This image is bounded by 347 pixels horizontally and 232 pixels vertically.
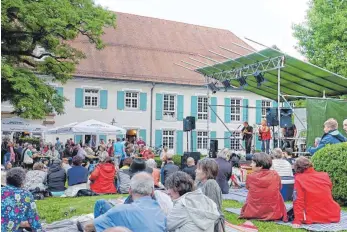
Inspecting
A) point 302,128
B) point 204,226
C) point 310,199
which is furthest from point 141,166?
point 302,128

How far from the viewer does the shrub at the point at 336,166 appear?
9.41 meters

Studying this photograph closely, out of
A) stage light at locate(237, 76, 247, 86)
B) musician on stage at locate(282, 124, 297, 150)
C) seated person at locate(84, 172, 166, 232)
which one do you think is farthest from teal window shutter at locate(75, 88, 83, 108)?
seated person at locate(84, 172, 166, 232)

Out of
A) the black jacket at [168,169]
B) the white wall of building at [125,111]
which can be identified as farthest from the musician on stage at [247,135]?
the white wall of building at [125,111]

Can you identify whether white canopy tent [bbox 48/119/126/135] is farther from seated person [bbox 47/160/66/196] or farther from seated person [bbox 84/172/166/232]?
seated person [bbox 84/172/166/232]

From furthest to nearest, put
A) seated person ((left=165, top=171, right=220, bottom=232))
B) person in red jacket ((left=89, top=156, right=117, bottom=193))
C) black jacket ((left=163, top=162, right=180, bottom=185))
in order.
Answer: person in red jacket ((left=89, top=156, right=117, bottom=193)) → black jacket ((left=163, top=162, right=180, bottom=185)) → seated person ((left=165, top=171, right=220, bottom=232))

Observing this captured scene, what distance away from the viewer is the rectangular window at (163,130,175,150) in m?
31.5

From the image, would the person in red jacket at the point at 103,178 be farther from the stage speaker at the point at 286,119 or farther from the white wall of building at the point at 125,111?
the white wall of building at the point at 125,111

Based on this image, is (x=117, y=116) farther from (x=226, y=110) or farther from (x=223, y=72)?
(x=223, y=72)

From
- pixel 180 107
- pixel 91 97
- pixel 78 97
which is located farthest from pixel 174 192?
pixel 180 107

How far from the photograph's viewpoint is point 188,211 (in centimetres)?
452

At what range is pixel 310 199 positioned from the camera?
300 inches

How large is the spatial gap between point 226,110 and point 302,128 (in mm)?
14338

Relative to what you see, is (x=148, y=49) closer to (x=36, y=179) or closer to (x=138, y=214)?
(x=36, y=179)

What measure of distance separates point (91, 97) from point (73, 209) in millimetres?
21152
